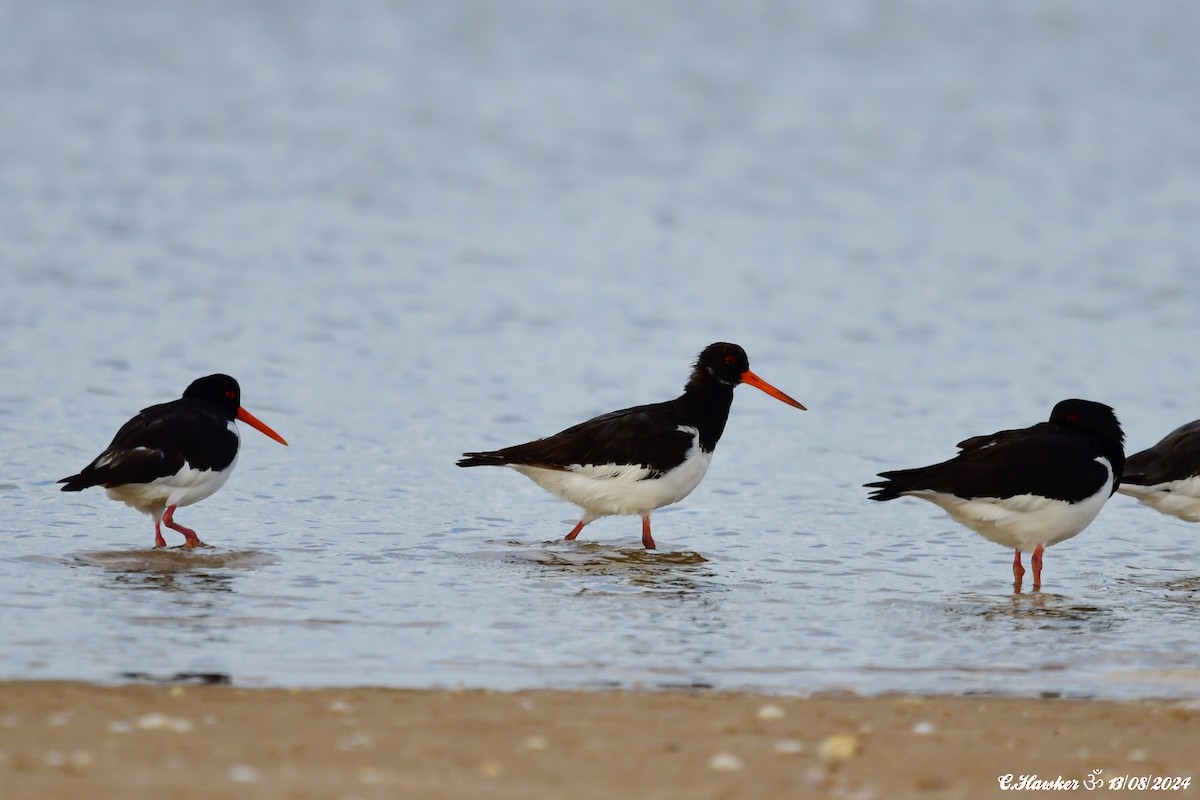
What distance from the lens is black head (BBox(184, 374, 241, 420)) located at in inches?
358

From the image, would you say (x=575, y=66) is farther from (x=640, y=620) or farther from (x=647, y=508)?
(x=640, y=620)

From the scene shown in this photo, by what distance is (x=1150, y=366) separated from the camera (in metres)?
12.6

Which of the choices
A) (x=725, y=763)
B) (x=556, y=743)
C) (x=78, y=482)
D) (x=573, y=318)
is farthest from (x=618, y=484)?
(x=573, y=318)

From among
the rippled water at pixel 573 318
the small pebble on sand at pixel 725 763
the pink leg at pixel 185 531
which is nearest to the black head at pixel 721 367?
the rippled water at pixel 573 318

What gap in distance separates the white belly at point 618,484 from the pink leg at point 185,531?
1713 mm

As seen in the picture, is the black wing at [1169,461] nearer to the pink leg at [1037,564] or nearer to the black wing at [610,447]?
the pink leg at [1037,564]

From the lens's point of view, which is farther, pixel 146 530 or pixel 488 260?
pixel 488 260

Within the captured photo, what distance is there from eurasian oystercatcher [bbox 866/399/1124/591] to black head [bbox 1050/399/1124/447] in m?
0.16

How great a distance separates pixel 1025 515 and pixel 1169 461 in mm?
1223

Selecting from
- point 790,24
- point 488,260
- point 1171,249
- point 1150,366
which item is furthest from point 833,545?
point 790,24

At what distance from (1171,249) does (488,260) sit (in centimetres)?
682

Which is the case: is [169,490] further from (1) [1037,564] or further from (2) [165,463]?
(1) [1037,564]

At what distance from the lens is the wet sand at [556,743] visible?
4.41 metres

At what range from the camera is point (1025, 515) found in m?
7.90
